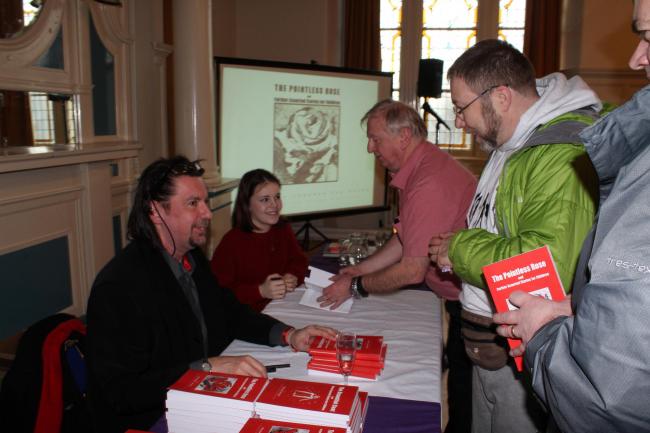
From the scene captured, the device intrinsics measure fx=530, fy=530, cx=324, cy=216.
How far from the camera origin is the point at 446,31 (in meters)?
7.16

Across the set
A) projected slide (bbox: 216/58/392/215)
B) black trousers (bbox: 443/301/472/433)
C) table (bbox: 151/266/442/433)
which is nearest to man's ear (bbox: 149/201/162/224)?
table (bbox: 151/266/442/433)

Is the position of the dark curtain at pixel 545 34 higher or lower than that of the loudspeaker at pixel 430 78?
higher

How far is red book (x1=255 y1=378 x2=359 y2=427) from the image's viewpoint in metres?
1.17

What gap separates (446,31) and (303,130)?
10.9ft

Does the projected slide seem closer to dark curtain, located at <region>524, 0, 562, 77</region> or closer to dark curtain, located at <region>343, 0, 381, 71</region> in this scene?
dark curtain, located at <region>343, 0, 381, 71</region>

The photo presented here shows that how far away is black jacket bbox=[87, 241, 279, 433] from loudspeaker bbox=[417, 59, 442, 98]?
196 inches

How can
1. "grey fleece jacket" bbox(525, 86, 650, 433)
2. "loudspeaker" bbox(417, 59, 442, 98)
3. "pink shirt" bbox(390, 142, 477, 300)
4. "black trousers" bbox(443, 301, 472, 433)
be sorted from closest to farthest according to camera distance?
"grey fleece jacket" bbox(525, 86, 650, 433) → "pink shirt" bbox(390, 142, 477, 300) → "black trousers" bbox(443, 301, 472, 433) → "loudspeaker" bbox(417, 59, 442, 98)

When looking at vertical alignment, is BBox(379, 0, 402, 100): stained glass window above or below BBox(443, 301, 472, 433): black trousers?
above

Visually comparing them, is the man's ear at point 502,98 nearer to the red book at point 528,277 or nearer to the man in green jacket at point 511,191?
the man in green jacket at point 511,191

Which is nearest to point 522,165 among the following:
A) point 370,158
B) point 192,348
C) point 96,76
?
point 192,348

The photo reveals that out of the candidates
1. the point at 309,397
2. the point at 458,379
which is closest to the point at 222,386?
the point at 309,397

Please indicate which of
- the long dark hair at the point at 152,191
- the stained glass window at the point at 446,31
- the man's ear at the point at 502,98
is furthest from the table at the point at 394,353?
the stained glass window at the point at 446,31

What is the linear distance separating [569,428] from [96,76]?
13.2 ft

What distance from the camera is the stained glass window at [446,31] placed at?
6961 millimetres
